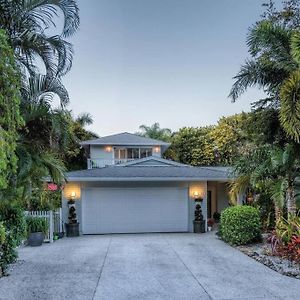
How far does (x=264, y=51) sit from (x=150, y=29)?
593cm

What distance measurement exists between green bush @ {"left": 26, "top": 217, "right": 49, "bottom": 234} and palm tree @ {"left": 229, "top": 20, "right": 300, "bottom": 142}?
321 inches

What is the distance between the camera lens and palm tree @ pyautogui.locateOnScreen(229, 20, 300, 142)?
8719 mm

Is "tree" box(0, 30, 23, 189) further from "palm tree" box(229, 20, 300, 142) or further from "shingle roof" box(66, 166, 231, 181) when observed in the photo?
"shingle roof" box(66, 166, 231, 181)

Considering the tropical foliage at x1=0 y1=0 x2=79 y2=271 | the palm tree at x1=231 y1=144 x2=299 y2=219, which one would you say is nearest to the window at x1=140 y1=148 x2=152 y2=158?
the palm tree at x1=231 y1=144 x2=299 y2=219

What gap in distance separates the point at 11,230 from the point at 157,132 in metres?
27.7

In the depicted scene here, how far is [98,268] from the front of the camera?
821cm

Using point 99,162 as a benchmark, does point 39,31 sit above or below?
above

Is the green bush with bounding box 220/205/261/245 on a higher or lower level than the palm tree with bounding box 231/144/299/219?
lower

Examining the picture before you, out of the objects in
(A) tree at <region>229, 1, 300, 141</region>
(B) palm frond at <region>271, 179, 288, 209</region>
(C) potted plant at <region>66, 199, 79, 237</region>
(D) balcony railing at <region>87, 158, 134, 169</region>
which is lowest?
(C) potted plant at <region>66, 199, 79, 237</region>

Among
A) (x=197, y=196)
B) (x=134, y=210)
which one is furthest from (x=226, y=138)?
(x=134, y=210)

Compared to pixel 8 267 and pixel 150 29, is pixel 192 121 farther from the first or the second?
pixel 8 267

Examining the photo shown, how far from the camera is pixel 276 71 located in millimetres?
10055

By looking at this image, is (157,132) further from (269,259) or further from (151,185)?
(269,259)

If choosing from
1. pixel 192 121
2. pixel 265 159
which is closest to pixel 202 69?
pixel 265 159
